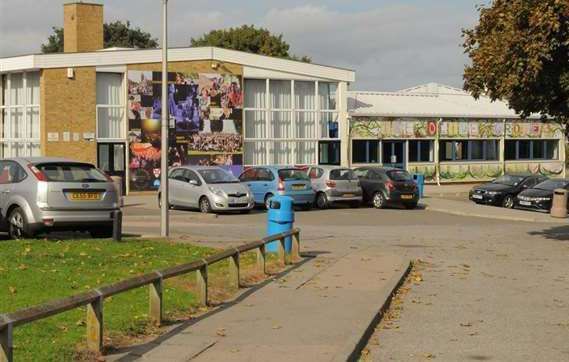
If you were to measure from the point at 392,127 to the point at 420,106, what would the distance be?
14.4ft

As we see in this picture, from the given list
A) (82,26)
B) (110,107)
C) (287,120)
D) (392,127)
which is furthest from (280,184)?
(392,127)

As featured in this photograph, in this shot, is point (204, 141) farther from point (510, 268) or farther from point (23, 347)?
point (23, 347)

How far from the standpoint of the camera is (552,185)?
31891 mm

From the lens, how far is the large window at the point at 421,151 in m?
44.6

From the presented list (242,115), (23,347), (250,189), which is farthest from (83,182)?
(242,115)

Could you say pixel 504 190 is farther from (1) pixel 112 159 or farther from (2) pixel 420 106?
(1) pixel 112 159

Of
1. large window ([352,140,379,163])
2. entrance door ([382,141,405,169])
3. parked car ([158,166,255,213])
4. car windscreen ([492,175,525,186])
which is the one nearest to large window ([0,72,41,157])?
parked car ([158,166,255,213])

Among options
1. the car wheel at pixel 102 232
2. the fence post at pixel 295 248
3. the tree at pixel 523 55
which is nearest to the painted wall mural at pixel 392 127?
the tree at pixel 523 55

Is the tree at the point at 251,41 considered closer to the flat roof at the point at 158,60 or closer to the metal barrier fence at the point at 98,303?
the flat roof at the point at 158,60

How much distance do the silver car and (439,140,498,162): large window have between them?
32.6 m

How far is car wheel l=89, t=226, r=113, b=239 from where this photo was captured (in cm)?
1573

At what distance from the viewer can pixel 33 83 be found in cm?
3403

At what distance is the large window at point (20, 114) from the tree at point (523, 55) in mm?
20775

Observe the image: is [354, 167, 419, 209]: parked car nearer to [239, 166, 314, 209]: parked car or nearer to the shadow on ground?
[239, 166, 314, 209]: parked car
